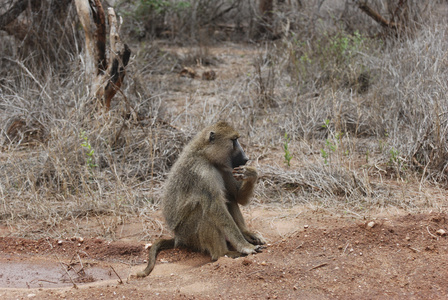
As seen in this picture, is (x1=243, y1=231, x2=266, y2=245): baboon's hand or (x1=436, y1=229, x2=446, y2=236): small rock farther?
(x1=243, y1=231, x2=266, y2=245): baboon's hand

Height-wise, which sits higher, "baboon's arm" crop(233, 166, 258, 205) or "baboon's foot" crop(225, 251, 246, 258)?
"baboon's arm" crop(233, 166, 258, 205)

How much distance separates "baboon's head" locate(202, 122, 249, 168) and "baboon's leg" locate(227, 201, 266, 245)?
41 cm

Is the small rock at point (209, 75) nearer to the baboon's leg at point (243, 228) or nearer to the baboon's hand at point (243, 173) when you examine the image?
the baboon's leg at point (243, 228)

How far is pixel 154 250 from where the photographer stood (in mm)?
4457

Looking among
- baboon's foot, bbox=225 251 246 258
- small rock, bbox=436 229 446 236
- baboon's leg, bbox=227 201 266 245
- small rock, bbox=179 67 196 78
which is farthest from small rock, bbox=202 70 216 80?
small rock, bbox=436 229 446 236

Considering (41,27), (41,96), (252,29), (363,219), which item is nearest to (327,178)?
(363,219)

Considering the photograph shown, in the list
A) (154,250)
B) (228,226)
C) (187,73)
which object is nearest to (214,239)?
(228,226)

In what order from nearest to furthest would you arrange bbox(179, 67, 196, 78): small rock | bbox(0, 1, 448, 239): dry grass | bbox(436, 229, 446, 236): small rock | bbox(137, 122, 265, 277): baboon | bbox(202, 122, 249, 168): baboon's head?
bbox(436, 229, 446, 236): small rock, bbox(137, 122, 265, 277): baboon, bbox(202, 122, 249, 168): baboon's head, bbox(0, 1, 448, 239): dry grass, bbox(179, 67, 196, 78): small rock

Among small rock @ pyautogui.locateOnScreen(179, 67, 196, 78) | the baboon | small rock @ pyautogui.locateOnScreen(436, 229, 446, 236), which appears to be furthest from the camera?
small rock @ pyautogui.locateOnScreen(179, 67, 196, 78)

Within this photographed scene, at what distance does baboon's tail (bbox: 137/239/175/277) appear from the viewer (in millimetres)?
4168

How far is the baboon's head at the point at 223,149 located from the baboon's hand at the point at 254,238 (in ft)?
2.17

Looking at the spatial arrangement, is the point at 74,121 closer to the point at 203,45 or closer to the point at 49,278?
the point at 49,278

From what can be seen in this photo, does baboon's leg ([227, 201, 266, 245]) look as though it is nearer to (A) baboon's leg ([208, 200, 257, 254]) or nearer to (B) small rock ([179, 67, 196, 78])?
(A) baboon's leg ([208, 200, 257, 254])

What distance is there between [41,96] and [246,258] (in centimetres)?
468
